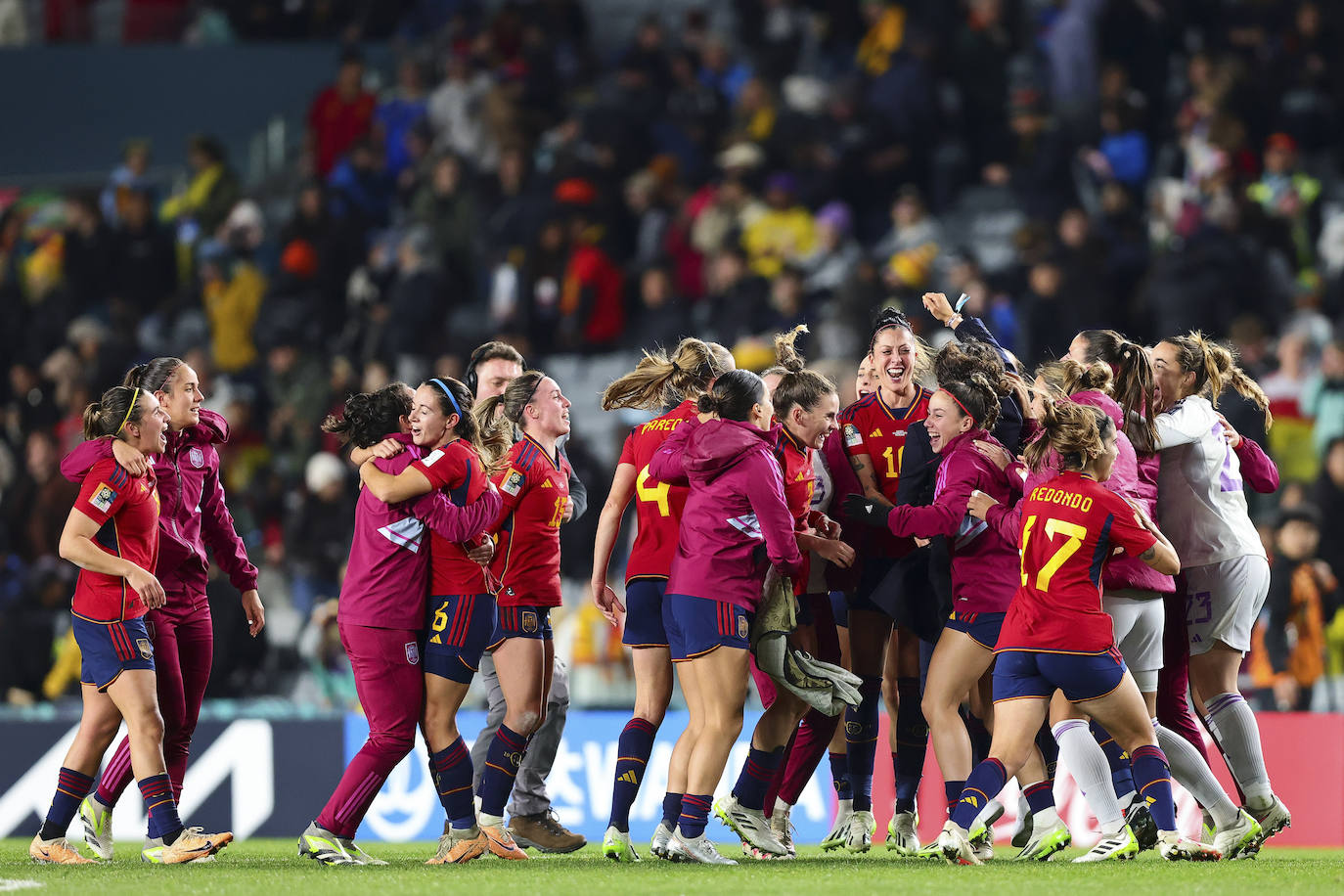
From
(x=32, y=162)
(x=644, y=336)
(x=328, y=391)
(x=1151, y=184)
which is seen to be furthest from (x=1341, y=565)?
(x=32, y=162)

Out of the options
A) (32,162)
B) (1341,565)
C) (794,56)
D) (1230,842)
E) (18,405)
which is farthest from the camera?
(32,162)

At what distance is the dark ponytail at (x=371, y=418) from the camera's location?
6.73 m

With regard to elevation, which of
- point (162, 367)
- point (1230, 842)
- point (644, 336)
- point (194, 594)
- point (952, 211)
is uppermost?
point (952, 211)

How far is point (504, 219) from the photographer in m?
15.2

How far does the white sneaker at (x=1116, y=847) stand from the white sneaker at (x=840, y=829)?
114cm

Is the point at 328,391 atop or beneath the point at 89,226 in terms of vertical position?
beneath

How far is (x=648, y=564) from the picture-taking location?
7.02 metres

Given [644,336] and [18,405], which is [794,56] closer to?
[644,336]

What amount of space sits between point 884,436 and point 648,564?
1250mm

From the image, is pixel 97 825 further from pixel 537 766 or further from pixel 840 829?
pixel 840 829

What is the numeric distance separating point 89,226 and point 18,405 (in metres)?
2.21

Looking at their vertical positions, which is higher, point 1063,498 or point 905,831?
point 1063,498

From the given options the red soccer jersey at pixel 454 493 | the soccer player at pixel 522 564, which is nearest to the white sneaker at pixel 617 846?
the soccer player at pixel 522 564

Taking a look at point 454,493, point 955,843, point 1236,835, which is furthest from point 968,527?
point 454,493
